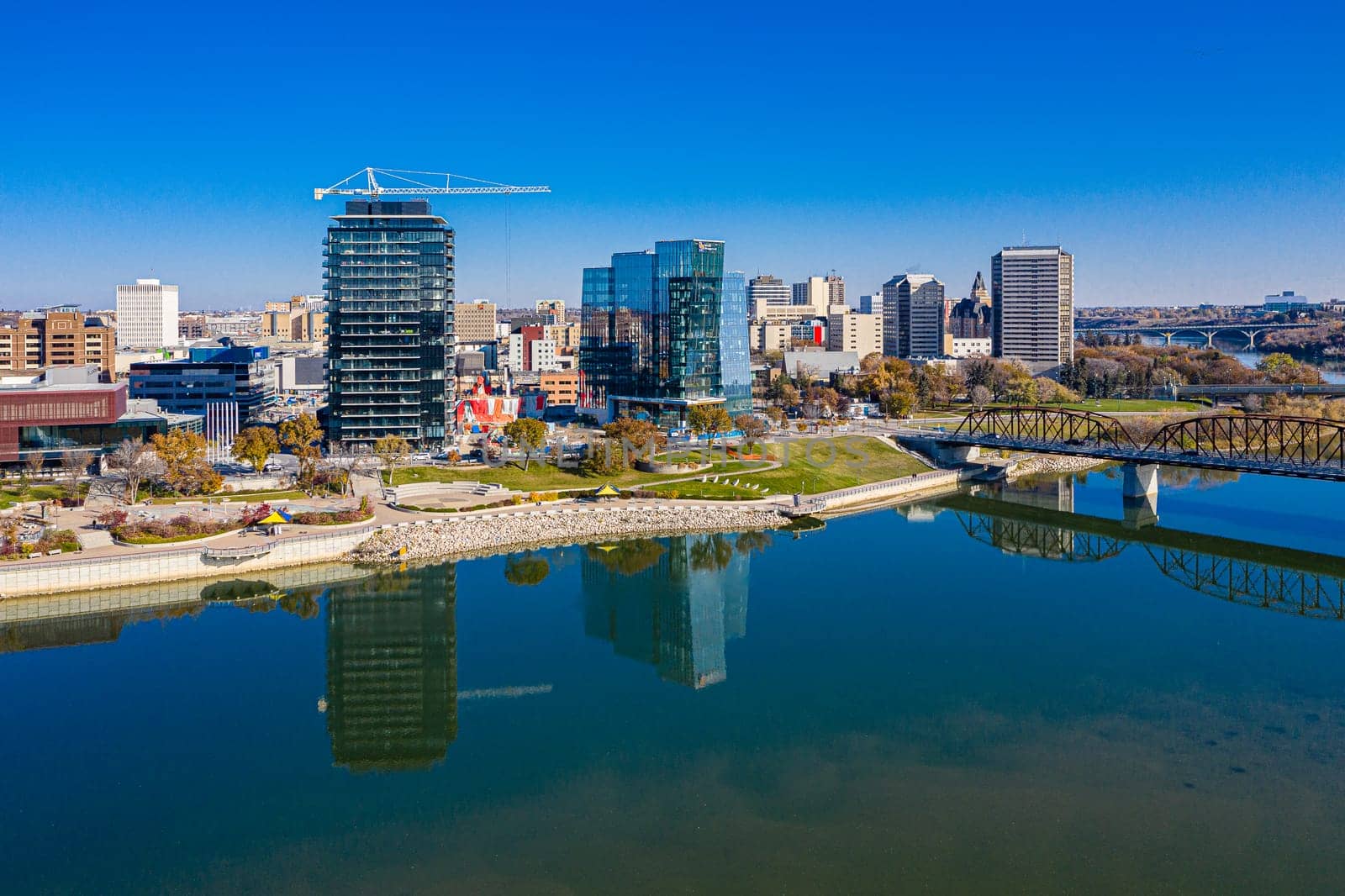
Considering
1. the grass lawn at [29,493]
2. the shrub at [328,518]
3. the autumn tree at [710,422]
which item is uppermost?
the autumn tree at [710,422]

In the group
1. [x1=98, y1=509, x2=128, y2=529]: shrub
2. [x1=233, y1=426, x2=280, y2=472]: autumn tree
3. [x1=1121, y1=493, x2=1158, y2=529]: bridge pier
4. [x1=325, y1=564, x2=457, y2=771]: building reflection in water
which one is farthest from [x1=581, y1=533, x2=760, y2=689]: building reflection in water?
[x1=1121, y1=493, x2=1158, y2=529]: bridge pier

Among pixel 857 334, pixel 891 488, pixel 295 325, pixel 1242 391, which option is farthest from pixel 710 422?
pixel 295 325

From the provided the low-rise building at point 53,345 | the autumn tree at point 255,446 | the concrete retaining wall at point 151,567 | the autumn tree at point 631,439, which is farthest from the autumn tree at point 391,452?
the low-rise building at point 53,345

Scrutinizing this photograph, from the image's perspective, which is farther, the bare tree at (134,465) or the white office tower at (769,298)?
the white office tower at (769,298)

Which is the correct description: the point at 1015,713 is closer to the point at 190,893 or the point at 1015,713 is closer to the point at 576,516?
the point at 190,893

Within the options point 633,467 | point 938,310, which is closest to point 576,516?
point 633,467

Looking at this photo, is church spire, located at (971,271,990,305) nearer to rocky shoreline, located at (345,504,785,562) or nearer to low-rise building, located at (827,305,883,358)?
low-rise building, located at (827,305,883,358)

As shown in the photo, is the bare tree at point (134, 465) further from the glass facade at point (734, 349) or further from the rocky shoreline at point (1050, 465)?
the rocky shoreline at point (1050, 465)
